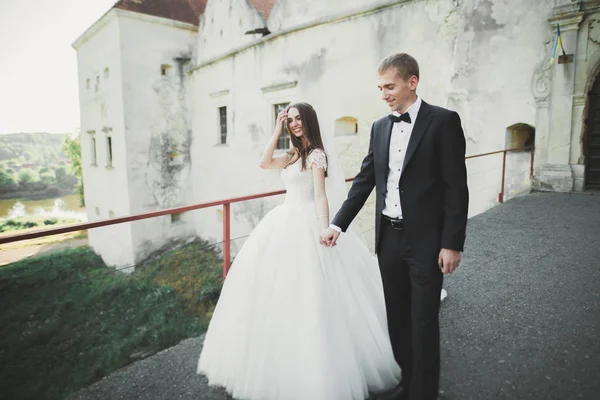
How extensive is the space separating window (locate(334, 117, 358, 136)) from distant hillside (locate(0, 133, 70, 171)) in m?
34.5

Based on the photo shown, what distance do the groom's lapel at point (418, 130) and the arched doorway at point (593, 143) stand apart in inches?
286

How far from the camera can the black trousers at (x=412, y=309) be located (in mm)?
1767

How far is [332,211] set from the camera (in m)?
2.65

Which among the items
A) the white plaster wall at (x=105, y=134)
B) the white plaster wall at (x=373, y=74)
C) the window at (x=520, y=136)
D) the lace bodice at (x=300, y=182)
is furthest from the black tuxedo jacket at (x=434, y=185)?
the white plaster wall at (x=105, y=134)

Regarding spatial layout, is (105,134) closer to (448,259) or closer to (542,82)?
(542,82)

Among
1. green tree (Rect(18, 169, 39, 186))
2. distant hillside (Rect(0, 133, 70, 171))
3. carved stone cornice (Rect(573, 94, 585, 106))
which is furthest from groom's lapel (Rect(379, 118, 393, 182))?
green tree (Rect(18, 169, 39, 186))

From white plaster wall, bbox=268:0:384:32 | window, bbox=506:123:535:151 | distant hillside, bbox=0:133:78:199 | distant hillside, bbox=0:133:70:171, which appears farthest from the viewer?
distant hillside, bbox=0:133:70:171

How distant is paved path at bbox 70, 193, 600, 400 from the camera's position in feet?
6.92

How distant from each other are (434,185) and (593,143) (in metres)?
7.50

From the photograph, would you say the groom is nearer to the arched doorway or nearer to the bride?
the bride

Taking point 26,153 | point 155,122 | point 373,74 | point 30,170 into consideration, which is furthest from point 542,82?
point 26,153

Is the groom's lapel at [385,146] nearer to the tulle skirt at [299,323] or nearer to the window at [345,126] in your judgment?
the tulle skirt at [299,323]

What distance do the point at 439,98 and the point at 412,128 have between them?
7101 mm

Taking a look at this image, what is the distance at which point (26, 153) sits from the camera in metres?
37.7
